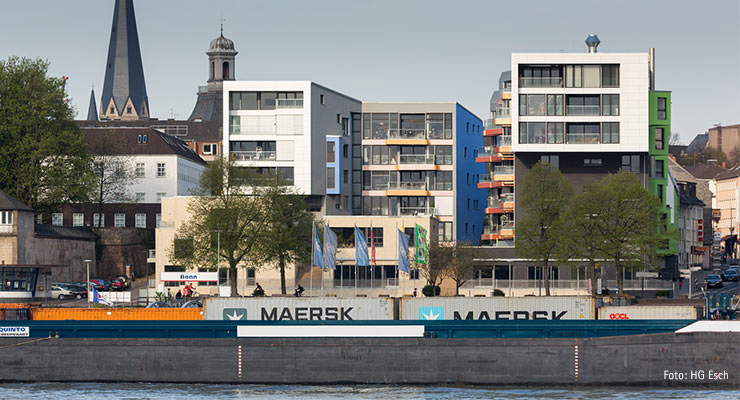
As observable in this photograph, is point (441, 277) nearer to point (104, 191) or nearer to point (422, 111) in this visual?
point (422, 111)

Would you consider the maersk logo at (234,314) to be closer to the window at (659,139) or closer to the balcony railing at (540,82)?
the balcony railing at (540,82)

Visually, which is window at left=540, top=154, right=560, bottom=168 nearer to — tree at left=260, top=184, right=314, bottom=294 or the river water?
tree at left=260, top=184, right=314, bottom=294

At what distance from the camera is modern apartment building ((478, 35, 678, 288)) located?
120125mm


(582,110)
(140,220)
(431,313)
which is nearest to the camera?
(431,313)

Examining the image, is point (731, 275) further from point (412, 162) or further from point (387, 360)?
point (387, 360)

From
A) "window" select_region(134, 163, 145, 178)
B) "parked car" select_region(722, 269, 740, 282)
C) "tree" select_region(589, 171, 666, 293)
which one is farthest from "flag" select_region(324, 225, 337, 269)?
"parked car" select_region(722, 269, 740, 282)

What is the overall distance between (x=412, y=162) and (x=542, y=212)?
104 ft

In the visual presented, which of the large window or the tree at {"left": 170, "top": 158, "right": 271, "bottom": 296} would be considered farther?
the large window

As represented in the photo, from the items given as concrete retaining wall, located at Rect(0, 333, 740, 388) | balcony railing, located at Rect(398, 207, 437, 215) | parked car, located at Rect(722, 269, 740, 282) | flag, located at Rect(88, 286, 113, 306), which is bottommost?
concrete retaining wall, located at Rect(0, 333, 740, 388)

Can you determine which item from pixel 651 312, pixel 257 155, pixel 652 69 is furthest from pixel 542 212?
pixel 651 312

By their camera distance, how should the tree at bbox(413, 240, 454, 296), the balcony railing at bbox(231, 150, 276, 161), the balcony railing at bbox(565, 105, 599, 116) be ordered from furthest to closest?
the balcony railing at bbox(231, 150, 276, 161), the balcony railing at bbox(565, 105, 599, 116), the tree at bbox(413, 240, 454, 296)

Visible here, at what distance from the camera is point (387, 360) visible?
61.9 meters

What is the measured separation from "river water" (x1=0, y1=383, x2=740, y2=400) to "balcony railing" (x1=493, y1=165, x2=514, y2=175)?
240 ft

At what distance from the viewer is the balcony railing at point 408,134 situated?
5522 inches
